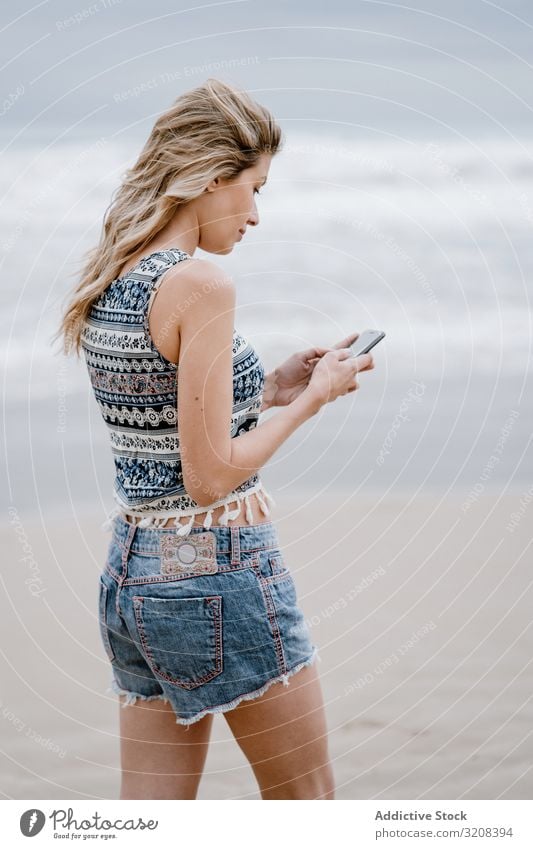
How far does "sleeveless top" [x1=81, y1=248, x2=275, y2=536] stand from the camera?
163 cm

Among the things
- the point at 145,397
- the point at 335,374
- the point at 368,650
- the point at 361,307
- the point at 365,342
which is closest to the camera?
the point at 145,397

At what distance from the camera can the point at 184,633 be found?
1.69 m

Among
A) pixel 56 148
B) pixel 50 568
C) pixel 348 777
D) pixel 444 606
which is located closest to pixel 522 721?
pixel 348 777

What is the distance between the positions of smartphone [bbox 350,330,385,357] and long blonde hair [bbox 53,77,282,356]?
1.35ft

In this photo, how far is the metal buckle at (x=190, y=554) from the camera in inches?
66.0

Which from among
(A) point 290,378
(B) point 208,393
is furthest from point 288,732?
(A) point 290,378

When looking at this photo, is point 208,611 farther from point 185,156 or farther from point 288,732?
point 185,156

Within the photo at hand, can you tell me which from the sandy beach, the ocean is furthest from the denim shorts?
the ocean

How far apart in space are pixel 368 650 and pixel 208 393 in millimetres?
2483

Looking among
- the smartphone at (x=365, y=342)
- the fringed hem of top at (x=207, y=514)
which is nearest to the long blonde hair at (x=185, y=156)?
the fringed hem of top at (x=207, y=514)

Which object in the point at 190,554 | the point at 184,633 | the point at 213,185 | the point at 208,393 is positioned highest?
the point at 213,185

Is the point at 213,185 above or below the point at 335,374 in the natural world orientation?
above

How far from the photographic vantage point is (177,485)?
170 centimetres

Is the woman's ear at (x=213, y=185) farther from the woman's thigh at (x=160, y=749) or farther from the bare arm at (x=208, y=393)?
the woman's thigh at (x=160, y=749)
